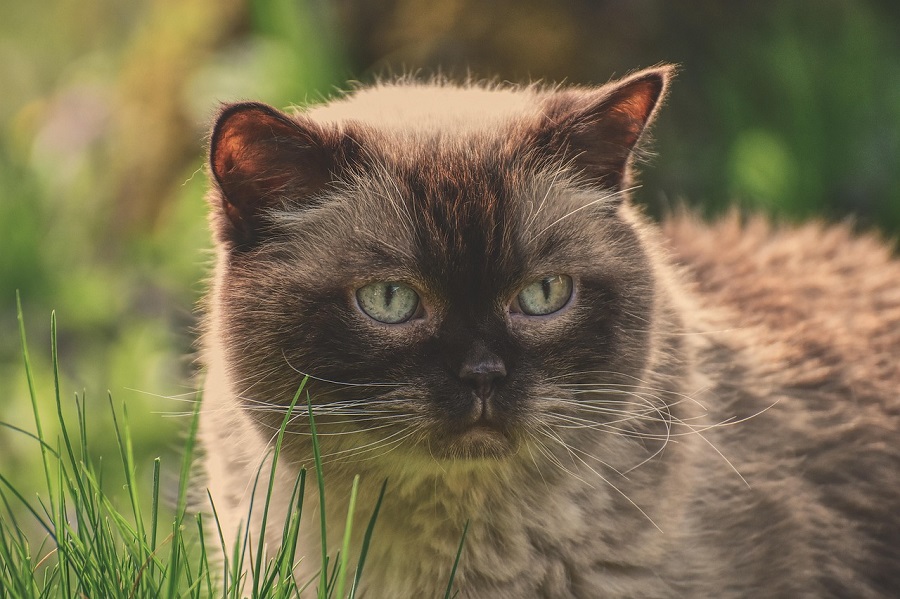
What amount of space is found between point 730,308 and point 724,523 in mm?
570

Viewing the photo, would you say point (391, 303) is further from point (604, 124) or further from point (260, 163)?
point (604, 124)

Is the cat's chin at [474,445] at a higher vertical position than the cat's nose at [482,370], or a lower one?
lower

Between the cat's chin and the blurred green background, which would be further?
the blurred green background

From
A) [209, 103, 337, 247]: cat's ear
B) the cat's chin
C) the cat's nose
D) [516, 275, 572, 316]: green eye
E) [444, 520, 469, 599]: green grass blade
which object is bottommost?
[444, 520, 469, 599]: green grass blade

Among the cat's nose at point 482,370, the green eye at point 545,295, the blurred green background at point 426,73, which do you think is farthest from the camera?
the blurred green background at point 426,73

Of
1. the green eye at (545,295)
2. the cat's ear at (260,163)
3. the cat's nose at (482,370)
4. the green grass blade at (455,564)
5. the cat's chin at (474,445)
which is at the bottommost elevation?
the green grass blade at (455,564)

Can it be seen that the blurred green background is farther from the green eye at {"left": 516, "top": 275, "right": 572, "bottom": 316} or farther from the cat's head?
the green eye at {"left": 516, "top": 275, "right": 572, "bottom": 316}

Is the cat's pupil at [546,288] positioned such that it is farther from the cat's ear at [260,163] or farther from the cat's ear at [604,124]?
the cat's ear at [260,163]

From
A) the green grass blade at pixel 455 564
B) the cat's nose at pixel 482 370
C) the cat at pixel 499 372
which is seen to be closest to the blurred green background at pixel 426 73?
the cat at pixel 499 372

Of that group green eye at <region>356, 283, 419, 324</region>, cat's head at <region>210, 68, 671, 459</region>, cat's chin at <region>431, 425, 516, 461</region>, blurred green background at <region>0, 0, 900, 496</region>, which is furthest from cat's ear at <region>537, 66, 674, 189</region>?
blurred green background at <region>0, 0, 900, 496</region>

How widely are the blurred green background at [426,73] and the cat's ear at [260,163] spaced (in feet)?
6.18

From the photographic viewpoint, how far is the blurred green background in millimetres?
3955

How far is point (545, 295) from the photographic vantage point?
1.78 metres

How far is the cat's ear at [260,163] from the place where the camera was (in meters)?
1.73
